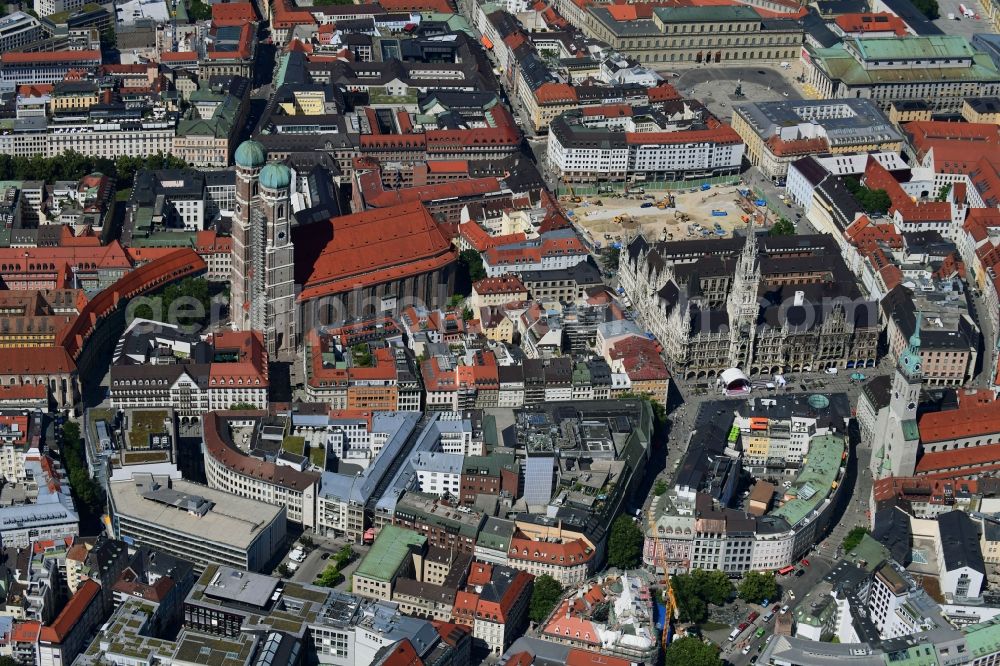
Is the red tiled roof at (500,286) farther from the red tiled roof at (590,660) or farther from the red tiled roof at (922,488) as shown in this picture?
the red tiled roof at (590,660)

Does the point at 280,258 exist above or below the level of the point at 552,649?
above

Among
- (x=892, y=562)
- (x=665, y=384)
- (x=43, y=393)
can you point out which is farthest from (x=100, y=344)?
(x=892, y=562)

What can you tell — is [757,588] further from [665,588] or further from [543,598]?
[543,598]

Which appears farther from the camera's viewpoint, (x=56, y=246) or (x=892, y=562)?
(x=56, y=246)

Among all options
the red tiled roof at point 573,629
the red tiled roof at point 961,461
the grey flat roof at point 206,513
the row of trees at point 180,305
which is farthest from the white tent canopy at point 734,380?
the row of trees at point 180,305

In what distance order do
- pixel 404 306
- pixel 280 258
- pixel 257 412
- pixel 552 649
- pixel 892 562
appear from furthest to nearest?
pixel 404 306, pixel 280 258, pixel 257 412, pixel 892 562, pixel 552 649

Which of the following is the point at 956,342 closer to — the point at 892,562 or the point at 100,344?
the point at 892,562

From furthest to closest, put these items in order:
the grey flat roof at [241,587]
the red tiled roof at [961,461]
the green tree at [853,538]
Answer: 1. the red tiled roof at [961,461]
2. the green tree at [853,538]
3. the grey flat roof at [241,587]

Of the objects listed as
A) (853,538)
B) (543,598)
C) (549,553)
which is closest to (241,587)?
(543,598)
